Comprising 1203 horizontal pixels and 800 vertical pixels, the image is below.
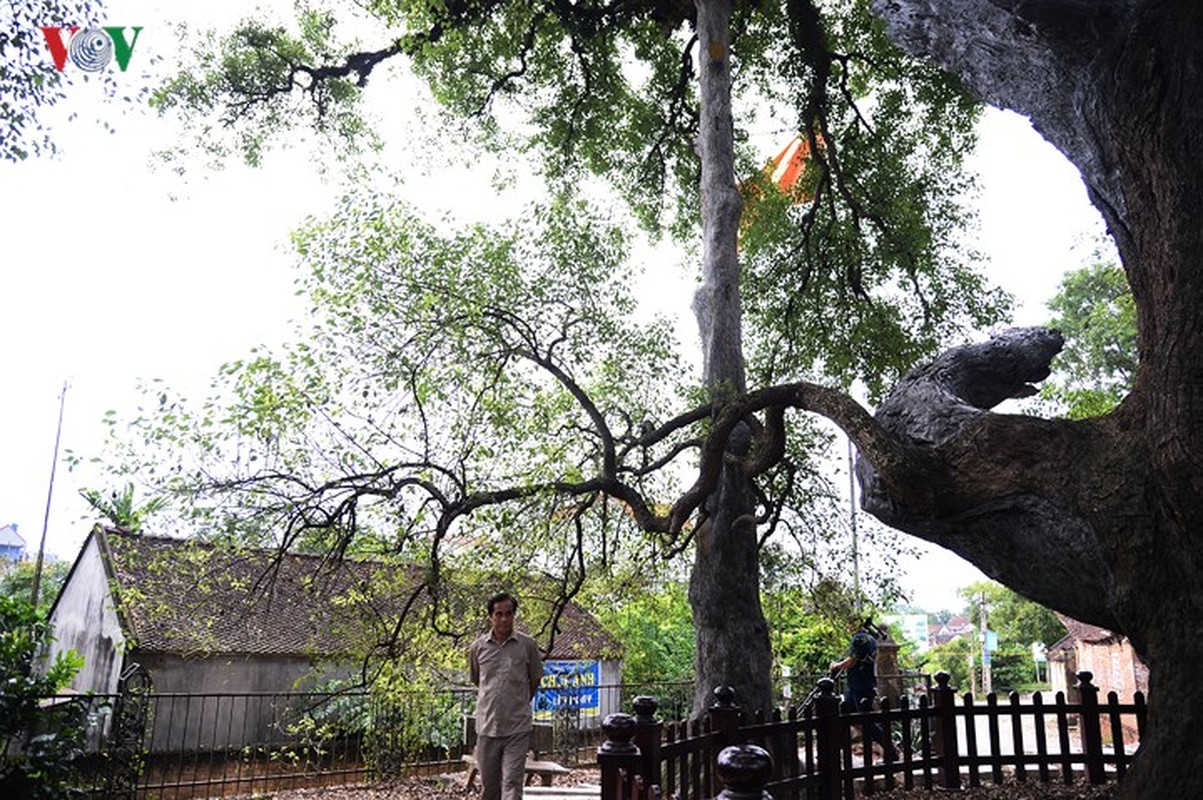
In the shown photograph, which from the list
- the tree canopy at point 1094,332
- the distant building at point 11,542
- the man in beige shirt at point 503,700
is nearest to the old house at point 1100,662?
the tree canopy at point 1094,332

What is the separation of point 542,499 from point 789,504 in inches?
123

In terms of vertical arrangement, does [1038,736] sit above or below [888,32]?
below

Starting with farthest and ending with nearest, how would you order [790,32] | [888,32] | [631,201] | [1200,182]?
[631,201] → [790,32] → [888,32] → [1200,182]

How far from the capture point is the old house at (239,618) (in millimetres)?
8031

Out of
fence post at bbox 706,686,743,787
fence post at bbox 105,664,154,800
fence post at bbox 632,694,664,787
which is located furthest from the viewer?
fence post at bbox 105,664,154,800

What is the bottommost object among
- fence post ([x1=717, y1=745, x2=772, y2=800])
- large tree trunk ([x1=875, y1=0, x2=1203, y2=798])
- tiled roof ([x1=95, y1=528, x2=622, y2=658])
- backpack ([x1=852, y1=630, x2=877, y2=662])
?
fence post ([x1=717, y1=745, x2=772, y2=800])

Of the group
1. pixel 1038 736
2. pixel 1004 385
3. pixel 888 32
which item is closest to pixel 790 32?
pixel 888 32

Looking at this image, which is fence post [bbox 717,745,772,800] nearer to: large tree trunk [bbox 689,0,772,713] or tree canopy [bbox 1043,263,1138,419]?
large tree trunk [bbox 689,0,772,713]

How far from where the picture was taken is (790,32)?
41.7ft

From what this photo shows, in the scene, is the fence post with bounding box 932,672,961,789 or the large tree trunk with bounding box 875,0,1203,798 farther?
the fence post with bounding box 932,672,961,789

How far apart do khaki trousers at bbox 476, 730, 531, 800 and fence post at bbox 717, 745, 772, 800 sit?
3.37 metres

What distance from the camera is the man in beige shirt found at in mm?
5582

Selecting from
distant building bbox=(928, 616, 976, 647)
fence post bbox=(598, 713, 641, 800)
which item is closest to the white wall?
fence post bbox=(598, 713, 641, 800)

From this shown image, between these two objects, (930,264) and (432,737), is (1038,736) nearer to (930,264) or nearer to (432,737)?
(930,264)
